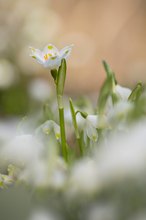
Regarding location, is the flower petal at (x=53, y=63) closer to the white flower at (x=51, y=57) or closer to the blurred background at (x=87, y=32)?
the white flower at (x=51, y=57)

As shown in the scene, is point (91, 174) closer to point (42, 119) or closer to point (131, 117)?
point (131, 117)

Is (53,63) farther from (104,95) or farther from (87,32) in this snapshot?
(87,32)

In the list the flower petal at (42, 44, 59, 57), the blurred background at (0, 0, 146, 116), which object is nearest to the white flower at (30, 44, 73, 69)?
the flower petal at (42, 44, 59, 57)

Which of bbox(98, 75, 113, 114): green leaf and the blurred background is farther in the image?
the blurred background

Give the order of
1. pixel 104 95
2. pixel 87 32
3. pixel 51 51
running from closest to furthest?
pixel 104 95 < pixel 51 51 < pixel 87 32

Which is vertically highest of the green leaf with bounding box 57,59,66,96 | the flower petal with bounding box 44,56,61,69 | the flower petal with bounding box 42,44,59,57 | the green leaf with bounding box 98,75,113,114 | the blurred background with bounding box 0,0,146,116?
the blurred background with bounding box 0,0,146,116

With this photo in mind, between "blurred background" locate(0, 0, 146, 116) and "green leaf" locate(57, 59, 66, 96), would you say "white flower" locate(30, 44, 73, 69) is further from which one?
Answer: "blurred background" locate(0, 0, 146, 116)

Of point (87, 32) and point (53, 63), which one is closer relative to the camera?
point (53, 63)

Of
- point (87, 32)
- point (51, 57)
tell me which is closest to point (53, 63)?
point (51, 57)

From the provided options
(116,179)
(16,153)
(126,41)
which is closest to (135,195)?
(116,179)

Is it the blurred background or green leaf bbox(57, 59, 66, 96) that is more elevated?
the blurred background

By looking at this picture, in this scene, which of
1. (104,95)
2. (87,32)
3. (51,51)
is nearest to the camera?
(104,95)
